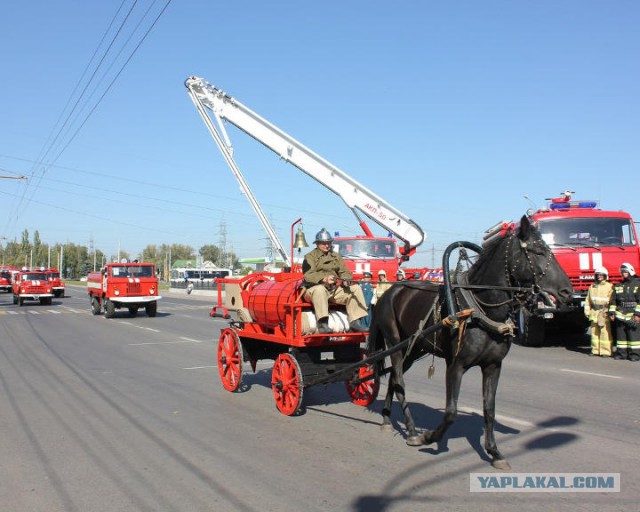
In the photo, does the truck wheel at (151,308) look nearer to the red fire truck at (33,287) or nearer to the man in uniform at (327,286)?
the red fire truck at (33,287)

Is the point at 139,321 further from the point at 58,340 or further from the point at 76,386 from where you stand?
the point at 76,386

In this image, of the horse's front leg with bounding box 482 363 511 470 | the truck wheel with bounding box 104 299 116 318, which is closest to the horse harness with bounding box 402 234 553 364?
the horse's front leg with bounding box 482 363 511 470

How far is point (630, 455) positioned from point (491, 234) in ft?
8.25

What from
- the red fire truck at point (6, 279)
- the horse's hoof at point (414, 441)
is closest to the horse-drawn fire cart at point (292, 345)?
the horse's hoof at point (414, 441)

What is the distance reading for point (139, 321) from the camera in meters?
24.5

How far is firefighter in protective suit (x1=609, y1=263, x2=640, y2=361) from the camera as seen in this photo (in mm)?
12703

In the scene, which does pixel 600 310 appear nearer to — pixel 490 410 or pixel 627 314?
pixel 627 314

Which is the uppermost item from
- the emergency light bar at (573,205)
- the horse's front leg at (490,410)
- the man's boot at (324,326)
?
the emergency light bar at (573,205)

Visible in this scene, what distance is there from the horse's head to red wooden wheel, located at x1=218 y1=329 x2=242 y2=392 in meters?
4.78

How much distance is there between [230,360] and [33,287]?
108 feet

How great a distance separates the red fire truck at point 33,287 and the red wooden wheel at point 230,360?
32.5m

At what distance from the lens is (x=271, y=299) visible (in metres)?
7.98

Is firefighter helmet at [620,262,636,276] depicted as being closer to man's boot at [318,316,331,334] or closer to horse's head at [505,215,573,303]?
man's boot at [318,316,331,334]

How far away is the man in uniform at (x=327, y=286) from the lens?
7312mm
